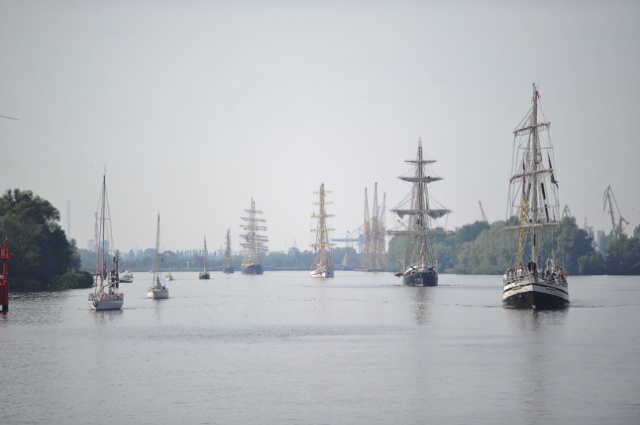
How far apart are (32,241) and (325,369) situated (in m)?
112

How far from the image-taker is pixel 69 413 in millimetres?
43594

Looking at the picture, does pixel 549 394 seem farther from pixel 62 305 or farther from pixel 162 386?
pixel 62 305

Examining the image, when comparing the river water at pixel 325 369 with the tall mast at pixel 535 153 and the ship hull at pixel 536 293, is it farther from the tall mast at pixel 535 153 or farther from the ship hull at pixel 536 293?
the tall mast at pixel 535 153

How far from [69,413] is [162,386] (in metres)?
7.60

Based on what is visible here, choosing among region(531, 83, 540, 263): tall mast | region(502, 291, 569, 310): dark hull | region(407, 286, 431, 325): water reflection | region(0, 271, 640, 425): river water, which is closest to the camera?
region(0, 271, 640, 425): river water

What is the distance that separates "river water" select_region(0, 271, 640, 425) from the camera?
43.0 m

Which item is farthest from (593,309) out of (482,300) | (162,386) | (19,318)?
(162,386)

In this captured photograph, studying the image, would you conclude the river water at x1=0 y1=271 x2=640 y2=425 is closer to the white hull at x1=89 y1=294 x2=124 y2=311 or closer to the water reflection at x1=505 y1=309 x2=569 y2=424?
the water reflection at x1=505 y1=309 x2=569 y2=424

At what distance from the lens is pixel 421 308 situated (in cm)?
11456

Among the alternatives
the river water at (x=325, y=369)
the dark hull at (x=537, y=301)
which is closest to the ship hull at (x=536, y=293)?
the dark hull at (x=537, y=301)

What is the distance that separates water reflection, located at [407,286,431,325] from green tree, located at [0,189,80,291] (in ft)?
195

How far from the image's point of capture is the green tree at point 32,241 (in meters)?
157

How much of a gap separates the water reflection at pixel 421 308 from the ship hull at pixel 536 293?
8700mm

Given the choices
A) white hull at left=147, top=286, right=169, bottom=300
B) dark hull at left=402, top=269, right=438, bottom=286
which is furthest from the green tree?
dark hull at left=402, top=269, right=438, bottom=286
